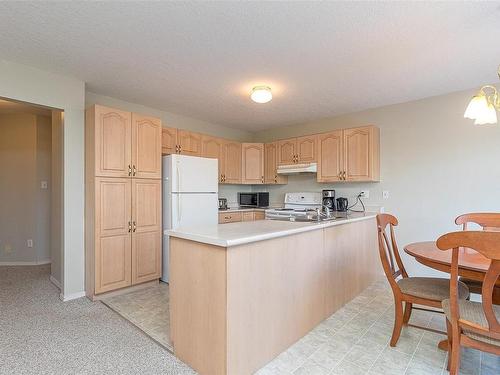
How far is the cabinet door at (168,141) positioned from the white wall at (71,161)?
1.04 meters

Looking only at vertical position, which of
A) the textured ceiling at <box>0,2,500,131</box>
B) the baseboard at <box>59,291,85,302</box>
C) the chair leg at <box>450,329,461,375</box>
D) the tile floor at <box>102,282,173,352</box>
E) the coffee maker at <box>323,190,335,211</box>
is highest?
the textured ceiling at <box>0,2,500,131</box>

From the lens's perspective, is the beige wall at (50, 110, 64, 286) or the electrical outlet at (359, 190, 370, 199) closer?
the beige wall at (50, 110, 64, 286)

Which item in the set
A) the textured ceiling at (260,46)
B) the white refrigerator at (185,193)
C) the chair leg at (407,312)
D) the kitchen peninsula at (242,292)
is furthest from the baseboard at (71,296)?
the chair leg at (407,312)

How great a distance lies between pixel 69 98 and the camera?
296cm

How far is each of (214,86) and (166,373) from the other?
2.68 meters

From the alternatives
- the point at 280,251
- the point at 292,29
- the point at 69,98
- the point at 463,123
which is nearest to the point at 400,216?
the point at 463,123

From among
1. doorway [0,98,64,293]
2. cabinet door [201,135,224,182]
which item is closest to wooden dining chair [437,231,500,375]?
cabinet door [201,135,224,182]

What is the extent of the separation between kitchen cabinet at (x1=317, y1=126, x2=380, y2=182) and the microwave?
4.32ft

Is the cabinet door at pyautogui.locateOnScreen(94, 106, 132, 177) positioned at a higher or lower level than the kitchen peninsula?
higher

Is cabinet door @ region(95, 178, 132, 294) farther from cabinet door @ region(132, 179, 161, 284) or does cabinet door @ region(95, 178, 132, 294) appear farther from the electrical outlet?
the electrical outlet

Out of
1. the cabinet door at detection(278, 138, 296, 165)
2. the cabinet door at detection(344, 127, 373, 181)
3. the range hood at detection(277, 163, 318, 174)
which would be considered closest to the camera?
the cabinet door at detection(344, 127, 373, 181)

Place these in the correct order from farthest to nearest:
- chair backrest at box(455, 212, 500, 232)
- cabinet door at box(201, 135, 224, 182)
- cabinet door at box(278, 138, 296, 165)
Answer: cabinet door at box(278, 138, 296, 165) → cabinet door at box(201, 135, 224, 182) → chair backrest at box(455, 212, 500, 232)

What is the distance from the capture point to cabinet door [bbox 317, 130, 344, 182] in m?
4.05

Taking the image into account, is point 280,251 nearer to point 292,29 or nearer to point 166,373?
point 166,373
